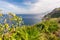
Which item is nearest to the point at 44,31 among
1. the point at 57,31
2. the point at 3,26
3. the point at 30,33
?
the point at 57,31

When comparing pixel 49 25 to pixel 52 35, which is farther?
pixel 49 25

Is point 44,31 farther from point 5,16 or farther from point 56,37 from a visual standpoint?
point 5,16

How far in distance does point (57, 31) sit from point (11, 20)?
24.8 feet

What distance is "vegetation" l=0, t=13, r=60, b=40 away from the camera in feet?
38.0

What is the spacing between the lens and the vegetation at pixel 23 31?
38.0ft

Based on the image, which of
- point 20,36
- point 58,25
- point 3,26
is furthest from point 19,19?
point 58,25

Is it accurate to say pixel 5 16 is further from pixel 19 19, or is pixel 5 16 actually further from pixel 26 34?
pixel 26 34

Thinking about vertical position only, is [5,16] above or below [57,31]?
above

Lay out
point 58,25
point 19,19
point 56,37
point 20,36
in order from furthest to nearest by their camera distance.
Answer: point 58,25 → point 56,37 → point 20,36 → point 19,19

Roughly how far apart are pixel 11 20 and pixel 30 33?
13.3 ft

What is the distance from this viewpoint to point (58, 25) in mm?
19766

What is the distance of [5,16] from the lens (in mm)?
11695

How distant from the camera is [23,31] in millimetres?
15875

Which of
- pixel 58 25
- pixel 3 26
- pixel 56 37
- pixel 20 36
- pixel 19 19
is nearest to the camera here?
pixel 3 26
